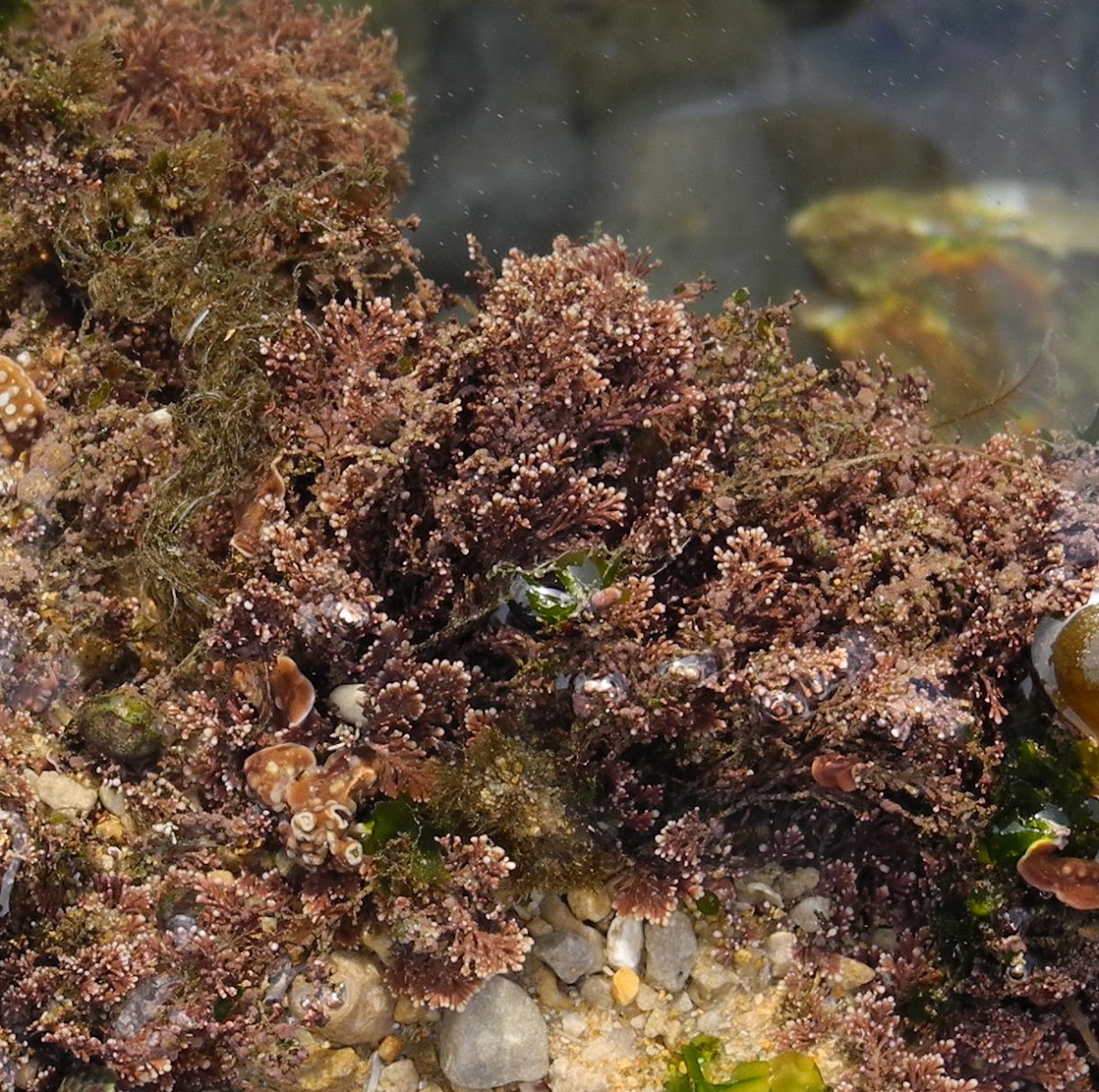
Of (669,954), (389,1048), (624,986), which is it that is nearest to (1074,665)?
(669,954)

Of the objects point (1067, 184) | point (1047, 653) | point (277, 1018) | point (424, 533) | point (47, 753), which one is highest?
point (1067, 184)

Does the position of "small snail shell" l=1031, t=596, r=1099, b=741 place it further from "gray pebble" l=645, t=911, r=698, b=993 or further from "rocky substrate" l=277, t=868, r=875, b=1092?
"gray pebble" l=645, t=911, r=698, b=993

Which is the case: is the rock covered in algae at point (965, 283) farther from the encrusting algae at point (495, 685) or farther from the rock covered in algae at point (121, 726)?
the rock covered in algae at point (121, 726)

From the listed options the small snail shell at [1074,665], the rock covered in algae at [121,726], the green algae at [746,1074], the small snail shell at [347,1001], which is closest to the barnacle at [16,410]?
the rock covered in algae at [121,726]

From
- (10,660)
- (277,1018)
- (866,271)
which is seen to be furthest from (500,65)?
(277,1018)

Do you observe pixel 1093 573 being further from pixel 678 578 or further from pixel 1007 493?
pixel 678 578

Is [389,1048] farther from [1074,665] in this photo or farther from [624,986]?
[1074,665]
